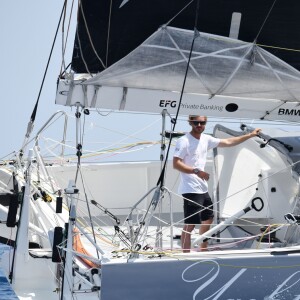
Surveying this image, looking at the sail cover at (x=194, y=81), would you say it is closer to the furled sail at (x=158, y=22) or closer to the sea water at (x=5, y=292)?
the furled sail at (x=158, y=22)

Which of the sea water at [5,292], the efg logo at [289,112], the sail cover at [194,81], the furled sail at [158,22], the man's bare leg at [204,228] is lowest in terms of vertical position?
the sea water at [5,292]

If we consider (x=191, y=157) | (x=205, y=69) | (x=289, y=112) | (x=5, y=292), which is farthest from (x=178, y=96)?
(x=5, y=292)

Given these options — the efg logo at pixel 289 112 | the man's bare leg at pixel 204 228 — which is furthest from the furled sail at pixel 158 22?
the man's bare leg at pixel 204 228

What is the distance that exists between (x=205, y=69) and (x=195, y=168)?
914 millimetres

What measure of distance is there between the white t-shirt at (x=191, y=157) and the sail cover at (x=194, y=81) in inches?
11.2

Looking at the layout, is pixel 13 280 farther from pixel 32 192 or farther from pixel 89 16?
pixel 89 16

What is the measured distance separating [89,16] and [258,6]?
152 cm

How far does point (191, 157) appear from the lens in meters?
7.98

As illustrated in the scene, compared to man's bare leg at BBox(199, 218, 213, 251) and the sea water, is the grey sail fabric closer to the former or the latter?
man's bare leg at BBox(199, 218, 213, 251)

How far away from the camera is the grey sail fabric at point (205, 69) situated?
7.71 metres

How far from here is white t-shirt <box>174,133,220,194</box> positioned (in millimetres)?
7906

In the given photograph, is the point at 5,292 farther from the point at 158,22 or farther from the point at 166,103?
the point at 158,22

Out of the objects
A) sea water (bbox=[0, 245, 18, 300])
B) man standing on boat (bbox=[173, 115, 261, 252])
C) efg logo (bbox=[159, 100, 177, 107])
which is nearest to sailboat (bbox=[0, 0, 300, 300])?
efg logo (bbox=[159, 100, 177, 107])

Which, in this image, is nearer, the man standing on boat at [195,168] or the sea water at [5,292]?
the man standing on boat at [195,168]
